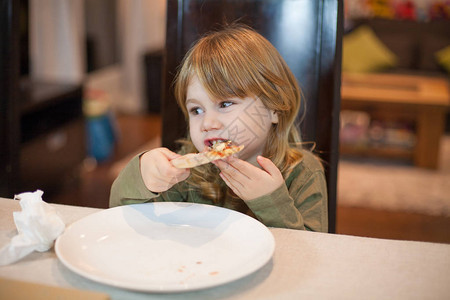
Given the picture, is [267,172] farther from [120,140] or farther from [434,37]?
[434,37]

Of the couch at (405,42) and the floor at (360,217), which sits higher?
the couch at (405,42)

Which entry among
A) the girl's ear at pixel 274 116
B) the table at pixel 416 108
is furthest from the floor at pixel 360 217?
the girl's ear at pixel 274 116

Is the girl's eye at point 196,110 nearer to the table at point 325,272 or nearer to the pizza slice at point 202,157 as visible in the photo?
the pizza slice at point 202,157

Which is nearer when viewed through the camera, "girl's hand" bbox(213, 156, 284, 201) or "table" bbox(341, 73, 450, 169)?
"girl's hand" bbox(213, 156, 284, 201)

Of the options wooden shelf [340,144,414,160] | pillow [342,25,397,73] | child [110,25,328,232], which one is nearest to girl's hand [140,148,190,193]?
child [110,25,328,232]

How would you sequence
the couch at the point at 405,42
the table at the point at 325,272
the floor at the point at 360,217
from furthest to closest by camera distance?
the couch at the point at 405,42
the floor at the point at 360,217
the table at the point at 325,272

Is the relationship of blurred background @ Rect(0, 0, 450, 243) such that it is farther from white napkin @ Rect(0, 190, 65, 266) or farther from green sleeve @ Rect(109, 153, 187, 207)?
white napkin @ Rect(0, 190, 65, 266)

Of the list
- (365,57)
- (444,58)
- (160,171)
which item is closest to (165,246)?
(160,171)

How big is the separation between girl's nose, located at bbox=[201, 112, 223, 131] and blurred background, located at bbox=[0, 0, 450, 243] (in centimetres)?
57

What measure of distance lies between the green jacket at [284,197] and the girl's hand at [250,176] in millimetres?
13

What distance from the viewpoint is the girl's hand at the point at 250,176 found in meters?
0.90

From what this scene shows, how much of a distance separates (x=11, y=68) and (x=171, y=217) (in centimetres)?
67

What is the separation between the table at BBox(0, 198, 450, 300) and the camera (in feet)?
2.24

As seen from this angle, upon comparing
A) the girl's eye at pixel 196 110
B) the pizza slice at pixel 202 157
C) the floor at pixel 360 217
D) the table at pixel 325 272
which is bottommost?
the floor at pixel 360 217
